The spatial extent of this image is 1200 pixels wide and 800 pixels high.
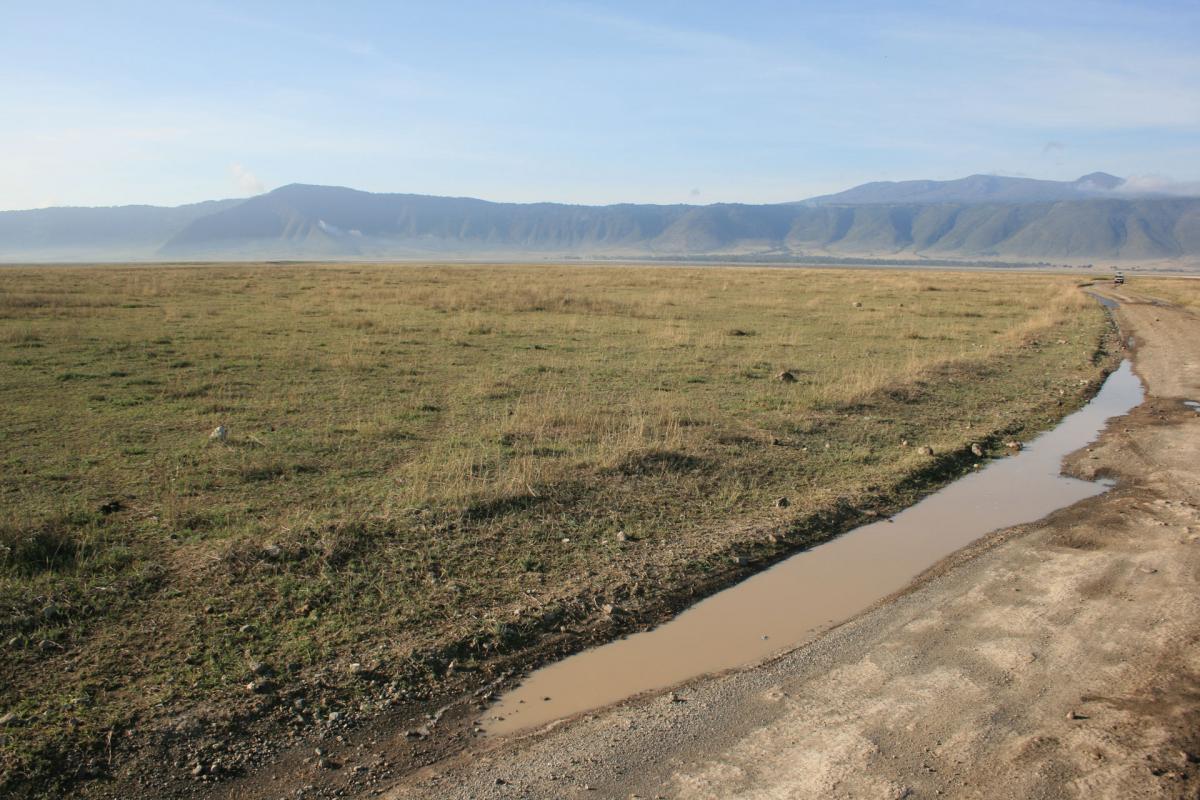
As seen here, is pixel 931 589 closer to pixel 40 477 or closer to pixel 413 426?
pixel 413 426

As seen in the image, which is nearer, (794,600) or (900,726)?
(900,726)

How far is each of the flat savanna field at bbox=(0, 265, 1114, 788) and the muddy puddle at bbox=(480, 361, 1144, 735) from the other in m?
Result: 0.28

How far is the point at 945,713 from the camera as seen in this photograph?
4.85 meters

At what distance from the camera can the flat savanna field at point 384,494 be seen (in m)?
5.39

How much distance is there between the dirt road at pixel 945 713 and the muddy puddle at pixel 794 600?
32 centimetres

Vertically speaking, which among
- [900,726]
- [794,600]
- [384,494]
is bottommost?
[794,600]

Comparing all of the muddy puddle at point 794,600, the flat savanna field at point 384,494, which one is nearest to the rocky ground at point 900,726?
the muddy puddle at point 794,600

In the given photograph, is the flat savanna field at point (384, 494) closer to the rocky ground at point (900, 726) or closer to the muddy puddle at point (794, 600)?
the muddy puddle at point (794, 600)

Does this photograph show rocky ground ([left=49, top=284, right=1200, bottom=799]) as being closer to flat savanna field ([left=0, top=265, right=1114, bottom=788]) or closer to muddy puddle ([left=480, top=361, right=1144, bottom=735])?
muddy puddle ([left=480, top=361, right=1144, bottom=735])

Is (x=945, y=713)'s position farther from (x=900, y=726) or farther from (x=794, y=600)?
(x=794, y=600)

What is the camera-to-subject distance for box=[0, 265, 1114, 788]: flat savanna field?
17.7ft

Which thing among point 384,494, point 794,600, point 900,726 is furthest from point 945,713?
point 384,494

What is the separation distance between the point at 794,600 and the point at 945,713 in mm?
2137

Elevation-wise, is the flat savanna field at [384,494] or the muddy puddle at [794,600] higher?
the flat savanna field at [384,494]
